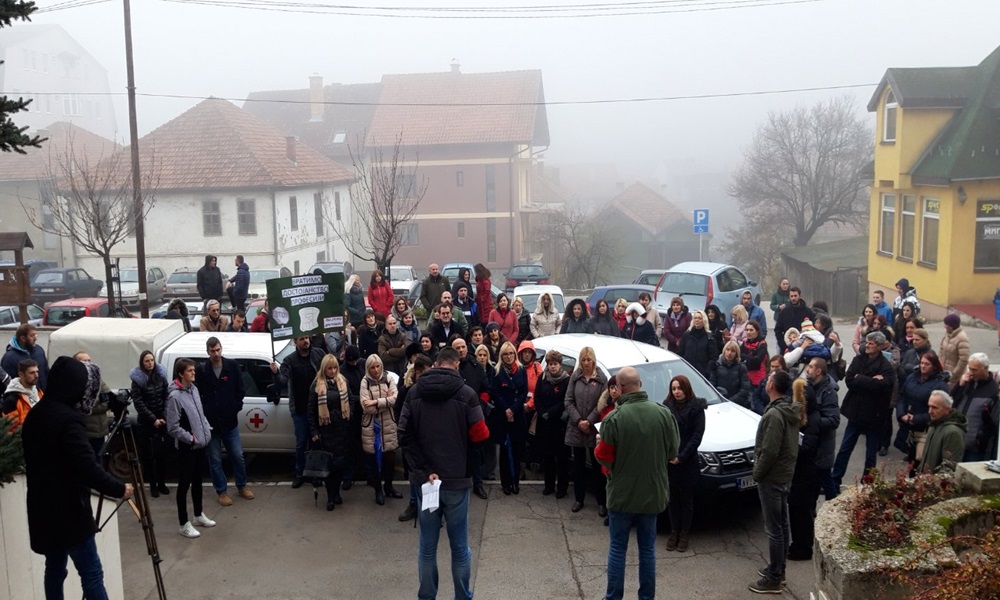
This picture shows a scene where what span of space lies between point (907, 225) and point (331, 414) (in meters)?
22.0

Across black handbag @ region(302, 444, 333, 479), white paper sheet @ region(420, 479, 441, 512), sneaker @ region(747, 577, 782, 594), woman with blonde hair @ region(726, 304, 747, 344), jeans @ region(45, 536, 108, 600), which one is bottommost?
sneaker @ region(747, 577, 782, 594)

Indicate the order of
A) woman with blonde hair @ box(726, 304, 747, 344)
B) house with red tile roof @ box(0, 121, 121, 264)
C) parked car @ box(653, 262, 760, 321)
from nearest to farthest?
woman with blonde hair @ box(726, 304, 747, 344), parked car @ box(653, 262, 760, 321), house with red tile roof @ box(0, 121, 121, 264)

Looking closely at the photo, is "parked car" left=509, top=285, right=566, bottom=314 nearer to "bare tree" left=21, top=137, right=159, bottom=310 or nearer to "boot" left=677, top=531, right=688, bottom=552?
"bare tree" left=21, top=137, right=159, bottom=310

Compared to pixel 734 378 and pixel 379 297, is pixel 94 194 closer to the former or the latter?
pixel 379 297

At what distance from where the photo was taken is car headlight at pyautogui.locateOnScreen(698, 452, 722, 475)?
8.86 m

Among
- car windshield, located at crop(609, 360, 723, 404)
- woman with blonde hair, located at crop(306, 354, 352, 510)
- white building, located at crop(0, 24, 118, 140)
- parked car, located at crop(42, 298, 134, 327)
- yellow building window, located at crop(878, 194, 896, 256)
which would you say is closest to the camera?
woman with blonde hair, located at crop(306, 354, 352, 510)

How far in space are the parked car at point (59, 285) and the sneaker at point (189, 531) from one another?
26237 mm

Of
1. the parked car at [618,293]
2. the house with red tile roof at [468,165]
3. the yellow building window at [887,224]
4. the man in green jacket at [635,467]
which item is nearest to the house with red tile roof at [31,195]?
the house with red tile roof at [468,165]

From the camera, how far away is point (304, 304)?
36.9 feet

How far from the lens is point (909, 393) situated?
32.5 feet

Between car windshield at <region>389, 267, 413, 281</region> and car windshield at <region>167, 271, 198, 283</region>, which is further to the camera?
car windshield at <region>167, 271, 198, 283</region>

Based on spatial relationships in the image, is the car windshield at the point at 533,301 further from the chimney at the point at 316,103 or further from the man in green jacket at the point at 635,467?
the chimney at the point at 316,103

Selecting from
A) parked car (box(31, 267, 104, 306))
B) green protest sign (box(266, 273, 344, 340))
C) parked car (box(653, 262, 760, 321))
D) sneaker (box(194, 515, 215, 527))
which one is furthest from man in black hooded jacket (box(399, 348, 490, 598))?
parked car (box(31, 267, 104, 306))

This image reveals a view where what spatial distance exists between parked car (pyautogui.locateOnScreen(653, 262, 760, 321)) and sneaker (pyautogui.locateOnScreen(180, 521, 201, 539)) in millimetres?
12680
